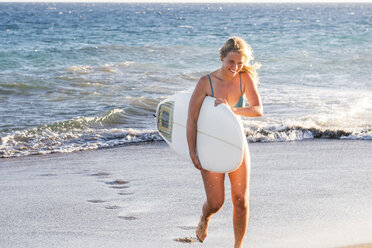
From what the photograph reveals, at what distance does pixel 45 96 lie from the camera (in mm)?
11984

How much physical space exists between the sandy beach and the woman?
1.80 feet

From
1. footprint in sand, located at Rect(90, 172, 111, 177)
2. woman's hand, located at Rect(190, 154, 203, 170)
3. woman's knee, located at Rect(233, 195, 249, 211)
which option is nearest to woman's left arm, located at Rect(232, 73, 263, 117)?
woman's hand, located at Rect(190, 154, 203, 170)

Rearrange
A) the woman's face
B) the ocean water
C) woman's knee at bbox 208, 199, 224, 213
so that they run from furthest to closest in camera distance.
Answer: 1. the ocean water
2. woman's knee at bbox 208, 199, 224, 213
3. the woman's face

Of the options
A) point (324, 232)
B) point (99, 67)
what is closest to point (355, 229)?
point (324, 232)

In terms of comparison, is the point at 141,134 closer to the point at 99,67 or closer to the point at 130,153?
the point at 130,153

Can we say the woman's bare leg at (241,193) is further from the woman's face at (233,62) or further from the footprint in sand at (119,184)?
the footprint in sand at (119,184)

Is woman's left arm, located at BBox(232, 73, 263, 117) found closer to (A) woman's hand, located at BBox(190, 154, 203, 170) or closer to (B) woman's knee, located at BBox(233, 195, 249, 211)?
(A) woman's hand, located at BBox(190, 154, 203, 170)

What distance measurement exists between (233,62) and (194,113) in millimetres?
394

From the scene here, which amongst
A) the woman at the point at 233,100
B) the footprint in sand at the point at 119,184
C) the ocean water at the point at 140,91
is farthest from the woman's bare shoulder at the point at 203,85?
the ocean water at the point at 140,91

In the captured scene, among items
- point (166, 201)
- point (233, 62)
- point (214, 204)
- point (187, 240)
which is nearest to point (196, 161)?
point (214, 204)

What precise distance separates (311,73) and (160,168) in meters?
10.9

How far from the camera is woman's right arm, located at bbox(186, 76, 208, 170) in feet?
11.1

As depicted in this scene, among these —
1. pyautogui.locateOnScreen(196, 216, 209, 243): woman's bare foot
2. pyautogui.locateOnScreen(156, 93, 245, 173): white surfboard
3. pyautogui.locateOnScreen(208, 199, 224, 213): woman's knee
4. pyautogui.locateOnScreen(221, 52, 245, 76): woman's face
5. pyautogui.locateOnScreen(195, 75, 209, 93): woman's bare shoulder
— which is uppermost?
pyautogui.locateOnScreen(221, 52, 245, 76): woman's face

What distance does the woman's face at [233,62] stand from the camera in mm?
3264
